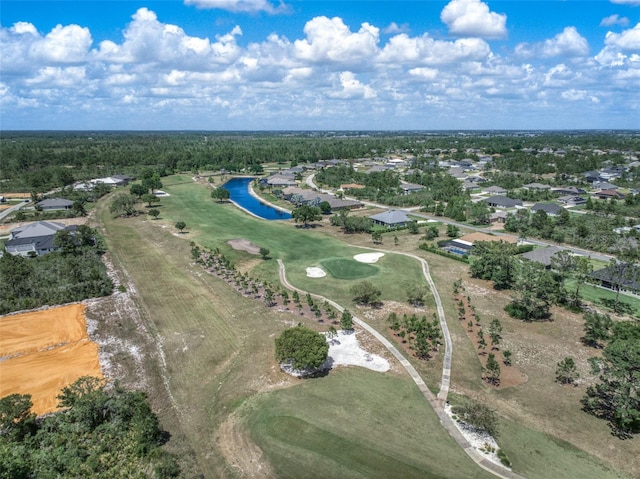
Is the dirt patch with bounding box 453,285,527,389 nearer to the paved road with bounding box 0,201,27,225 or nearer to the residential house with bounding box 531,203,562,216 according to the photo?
the residential house with bounding box 531,203,562,216

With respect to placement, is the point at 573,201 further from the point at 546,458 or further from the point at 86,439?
the point at 86,439

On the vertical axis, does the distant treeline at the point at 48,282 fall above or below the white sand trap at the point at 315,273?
above

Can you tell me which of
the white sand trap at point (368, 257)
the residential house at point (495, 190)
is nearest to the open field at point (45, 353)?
the white sand trap at point (368, 257)

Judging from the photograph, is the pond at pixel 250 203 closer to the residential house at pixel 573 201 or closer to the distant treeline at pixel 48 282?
the distant treeline at pixel 48 282

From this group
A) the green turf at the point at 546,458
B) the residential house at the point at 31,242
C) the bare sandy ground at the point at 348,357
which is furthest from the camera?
the residential house at the point at 31,242

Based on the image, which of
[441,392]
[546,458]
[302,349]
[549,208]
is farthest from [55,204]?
[549,208]
